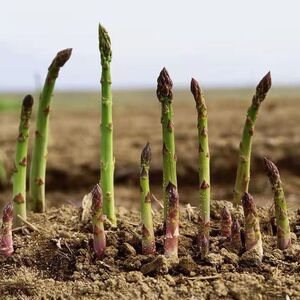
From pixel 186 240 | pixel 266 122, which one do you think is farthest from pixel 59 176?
pixel 186 240

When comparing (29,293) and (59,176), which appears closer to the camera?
(29,293)

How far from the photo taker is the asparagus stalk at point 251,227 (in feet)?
8.68

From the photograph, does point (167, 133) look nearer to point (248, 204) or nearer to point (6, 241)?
point (248, 204)

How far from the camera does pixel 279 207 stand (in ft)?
8.92

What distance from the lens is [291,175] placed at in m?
9.64

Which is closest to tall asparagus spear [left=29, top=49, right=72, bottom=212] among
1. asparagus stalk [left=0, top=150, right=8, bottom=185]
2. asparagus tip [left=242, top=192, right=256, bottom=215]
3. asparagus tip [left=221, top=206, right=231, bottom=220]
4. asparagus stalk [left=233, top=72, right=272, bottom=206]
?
asparagus stalk [left=233, top=72, right=272, bottom=206]

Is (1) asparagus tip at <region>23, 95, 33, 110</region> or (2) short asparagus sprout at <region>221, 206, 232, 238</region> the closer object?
(2) short asparagus sprout at <region>221, 206, 232, 238</region>

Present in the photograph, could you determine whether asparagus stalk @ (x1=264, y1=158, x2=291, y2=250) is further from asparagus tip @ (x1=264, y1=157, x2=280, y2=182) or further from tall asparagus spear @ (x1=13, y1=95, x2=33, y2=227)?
tall asparagus spear @ (x1=13, y1=95, x2=33, y2=227)

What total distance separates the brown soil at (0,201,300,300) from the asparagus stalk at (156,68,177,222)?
23 centimetres

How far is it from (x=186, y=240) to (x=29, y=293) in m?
0.68

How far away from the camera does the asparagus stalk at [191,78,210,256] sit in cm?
269

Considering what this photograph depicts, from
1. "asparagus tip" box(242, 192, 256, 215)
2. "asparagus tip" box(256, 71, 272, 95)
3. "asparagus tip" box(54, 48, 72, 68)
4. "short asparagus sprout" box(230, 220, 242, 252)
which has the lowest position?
"short asparagus sprout" box(230, 220, 242, 252)

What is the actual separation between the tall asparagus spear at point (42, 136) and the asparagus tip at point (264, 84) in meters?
0.90

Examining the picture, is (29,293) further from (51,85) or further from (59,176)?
(59,176)
